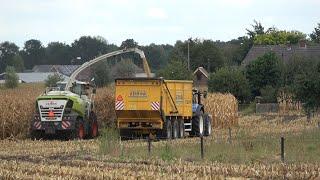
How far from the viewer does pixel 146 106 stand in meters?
28.2

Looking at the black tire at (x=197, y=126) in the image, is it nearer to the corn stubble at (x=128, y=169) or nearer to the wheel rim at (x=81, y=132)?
the wheel rim at (x=81, y=132)

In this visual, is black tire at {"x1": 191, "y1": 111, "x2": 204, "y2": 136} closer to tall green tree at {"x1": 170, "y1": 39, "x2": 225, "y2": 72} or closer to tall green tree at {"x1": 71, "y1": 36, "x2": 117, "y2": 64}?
tall green tree at {"x1": 170, "y1": 39, "x2": 225, "y2": 72}

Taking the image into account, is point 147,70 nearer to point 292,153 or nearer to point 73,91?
point 73,91

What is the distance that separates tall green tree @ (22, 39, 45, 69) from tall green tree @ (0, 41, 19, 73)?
9.92 ft

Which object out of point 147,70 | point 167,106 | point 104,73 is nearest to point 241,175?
point 167,106

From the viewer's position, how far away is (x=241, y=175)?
579 inches

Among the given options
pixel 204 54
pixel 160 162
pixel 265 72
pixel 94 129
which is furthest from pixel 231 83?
pixel 160 162

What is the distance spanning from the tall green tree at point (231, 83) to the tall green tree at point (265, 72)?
11.2 feet

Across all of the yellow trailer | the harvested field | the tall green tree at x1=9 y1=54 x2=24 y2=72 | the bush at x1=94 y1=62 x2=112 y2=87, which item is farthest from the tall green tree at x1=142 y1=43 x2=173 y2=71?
the harvested field

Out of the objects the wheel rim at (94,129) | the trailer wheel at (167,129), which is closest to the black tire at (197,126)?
the trailer wheel at (167,129)

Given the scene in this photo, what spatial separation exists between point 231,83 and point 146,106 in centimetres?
3376

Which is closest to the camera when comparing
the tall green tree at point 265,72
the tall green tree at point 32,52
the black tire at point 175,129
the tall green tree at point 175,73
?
the black tire at point 175,129

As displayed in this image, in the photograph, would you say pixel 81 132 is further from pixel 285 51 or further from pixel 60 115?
pixel 285 51

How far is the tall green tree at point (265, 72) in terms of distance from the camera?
2586 inches
